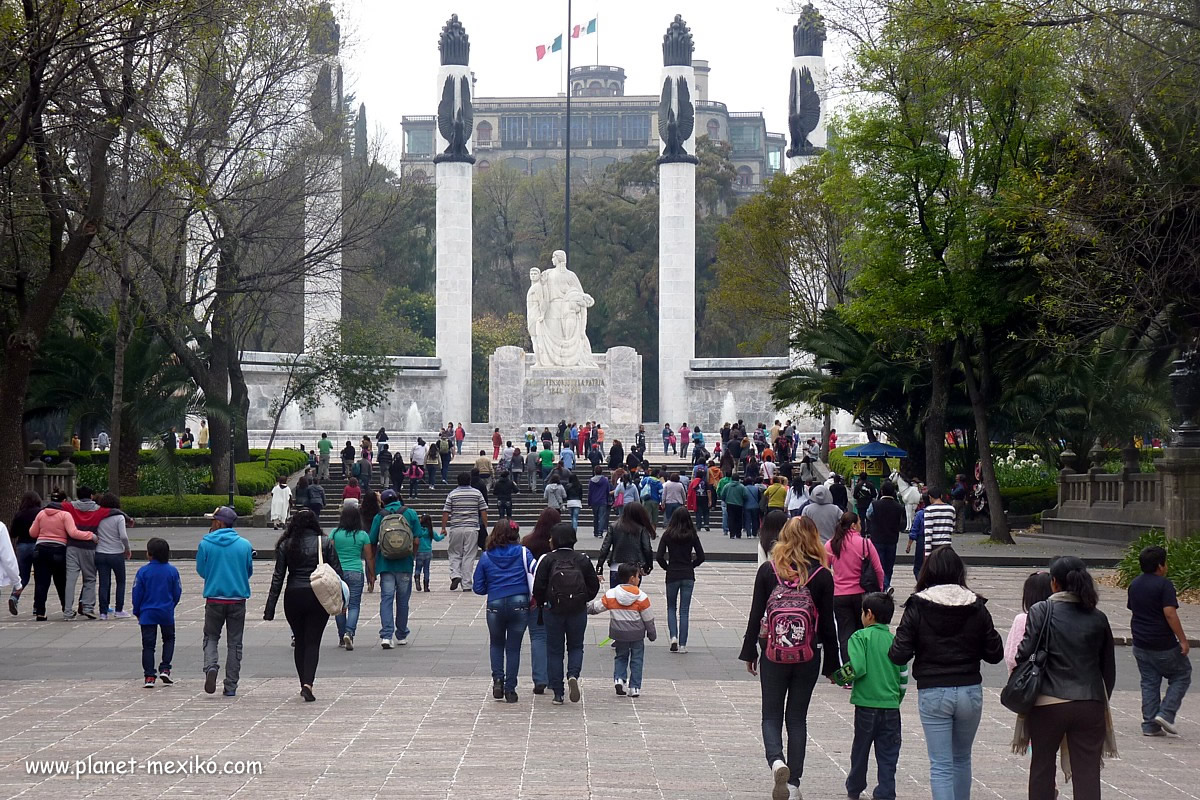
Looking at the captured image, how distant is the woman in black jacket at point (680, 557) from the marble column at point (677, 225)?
3936 cm

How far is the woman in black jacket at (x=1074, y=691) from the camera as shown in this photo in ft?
21.3

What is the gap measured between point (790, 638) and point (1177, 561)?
11.9 m

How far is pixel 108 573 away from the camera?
15039mm

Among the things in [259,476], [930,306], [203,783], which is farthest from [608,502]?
[203,783]

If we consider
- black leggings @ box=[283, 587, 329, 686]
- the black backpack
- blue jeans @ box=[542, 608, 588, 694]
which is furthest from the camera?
black leggings @ box=[283, 587, 329, 686]

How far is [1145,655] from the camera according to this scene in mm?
→ 9312

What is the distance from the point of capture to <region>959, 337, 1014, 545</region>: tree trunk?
25.2m

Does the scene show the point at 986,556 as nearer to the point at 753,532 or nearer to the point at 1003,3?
the point at 753,532

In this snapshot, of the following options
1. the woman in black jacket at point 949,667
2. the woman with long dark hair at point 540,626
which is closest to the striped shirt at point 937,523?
the woman with long dark hair at point 540,626

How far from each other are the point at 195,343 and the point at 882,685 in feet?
103

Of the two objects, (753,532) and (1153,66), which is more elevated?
(1153,66)

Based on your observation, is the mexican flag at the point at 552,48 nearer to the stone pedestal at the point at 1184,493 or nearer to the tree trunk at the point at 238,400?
the tree trunk at the point at 238,400

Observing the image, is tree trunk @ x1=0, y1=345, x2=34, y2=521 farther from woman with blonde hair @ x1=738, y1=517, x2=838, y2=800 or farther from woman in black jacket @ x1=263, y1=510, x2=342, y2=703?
woman with blonde hair @ x1=738, y1=517, x2=838, y2=800

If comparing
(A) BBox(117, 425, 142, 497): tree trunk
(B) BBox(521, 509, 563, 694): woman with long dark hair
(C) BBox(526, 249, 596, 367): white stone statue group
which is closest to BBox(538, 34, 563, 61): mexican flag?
(C) BBox(526, 249, 596, 367): white stone statue group
